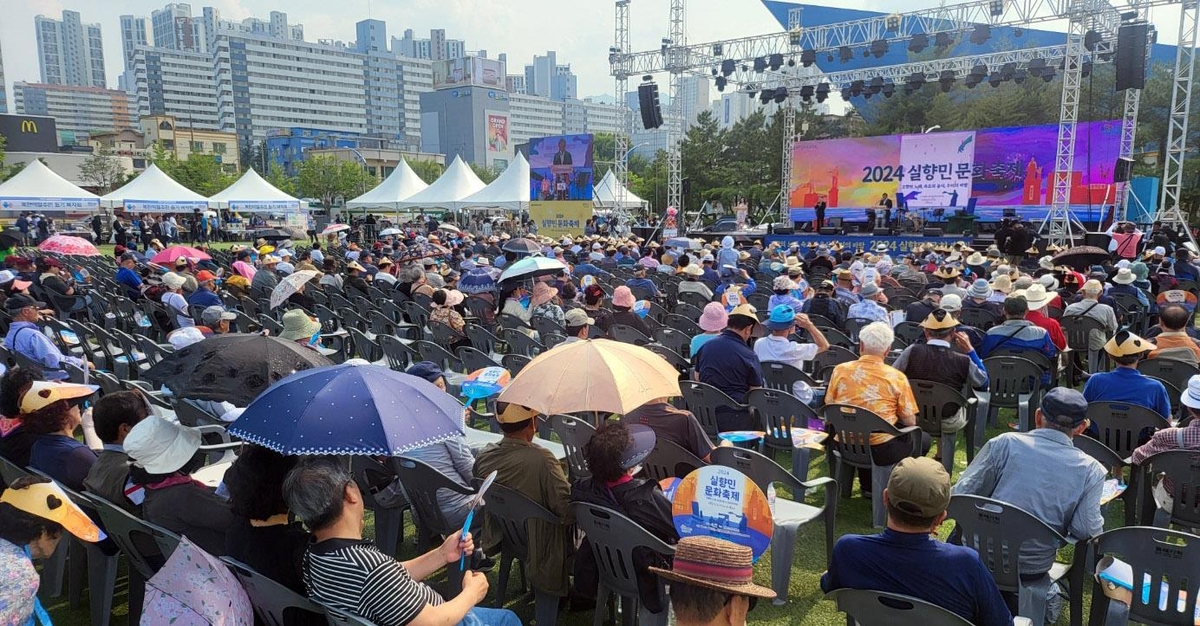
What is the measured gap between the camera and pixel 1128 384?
448cm

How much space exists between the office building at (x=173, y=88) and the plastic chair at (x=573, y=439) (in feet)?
541

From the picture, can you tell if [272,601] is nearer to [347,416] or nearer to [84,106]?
[347,416]

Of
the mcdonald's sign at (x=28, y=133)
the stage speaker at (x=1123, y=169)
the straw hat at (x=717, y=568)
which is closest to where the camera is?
the straw hat at (x=717, y=568)

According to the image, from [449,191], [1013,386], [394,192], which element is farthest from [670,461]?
[394,192]

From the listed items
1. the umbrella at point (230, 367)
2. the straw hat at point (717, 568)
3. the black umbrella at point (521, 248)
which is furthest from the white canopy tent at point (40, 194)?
the straw hat at point (717, 568)

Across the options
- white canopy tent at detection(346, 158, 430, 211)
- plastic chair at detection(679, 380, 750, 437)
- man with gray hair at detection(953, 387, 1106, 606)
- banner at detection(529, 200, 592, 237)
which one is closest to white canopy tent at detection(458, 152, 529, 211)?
banner at detection(529, 200, 592, 237)

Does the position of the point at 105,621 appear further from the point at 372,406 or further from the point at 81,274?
the point at 81,274

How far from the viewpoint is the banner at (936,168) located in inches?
993

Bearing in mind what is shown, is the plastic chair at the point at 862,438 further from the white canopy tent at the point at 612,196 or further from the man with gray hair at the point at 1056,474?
the white canopy tent at the point at 612,196

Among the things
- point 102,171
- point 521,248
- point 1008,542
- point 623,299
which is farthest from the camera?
point 102,171

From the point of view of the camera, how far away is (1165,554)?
2.54 m

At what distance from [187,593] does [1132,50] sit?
20148 millimetres

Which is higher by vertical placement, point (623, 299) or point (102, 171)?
point (102, 171)

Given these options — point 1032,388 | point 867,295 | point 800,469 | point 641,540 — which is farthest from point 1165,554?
point 867,295
